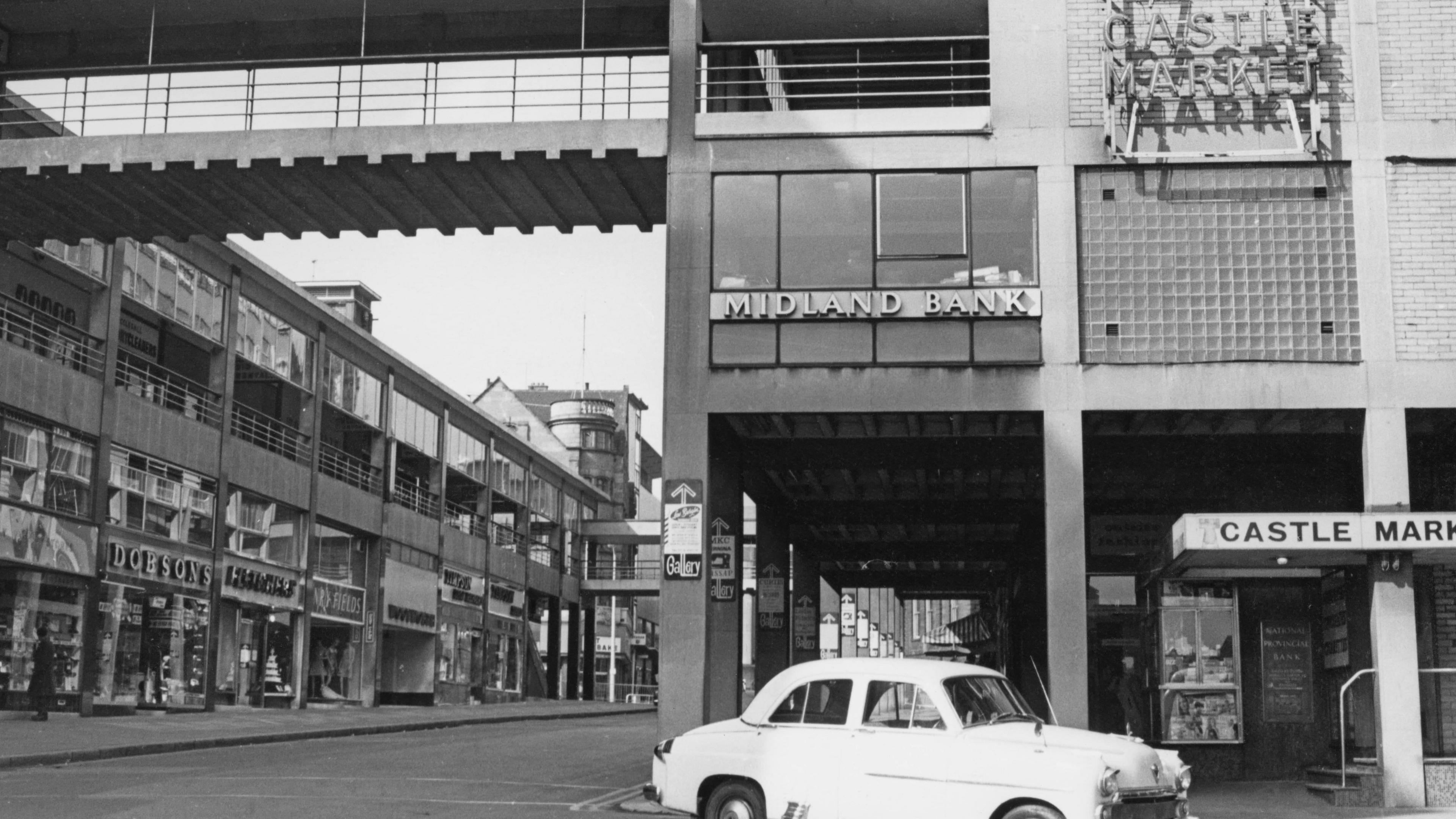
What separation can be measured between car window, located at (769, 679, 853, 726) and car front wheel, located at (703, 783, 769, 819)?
23.8 inches

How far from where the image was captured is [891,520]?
107ft

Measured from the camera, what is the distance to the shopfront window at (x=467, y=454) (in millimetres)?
54781

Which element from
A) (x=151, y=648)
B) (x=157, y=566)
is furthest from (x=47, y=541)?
(x=151, y=648)

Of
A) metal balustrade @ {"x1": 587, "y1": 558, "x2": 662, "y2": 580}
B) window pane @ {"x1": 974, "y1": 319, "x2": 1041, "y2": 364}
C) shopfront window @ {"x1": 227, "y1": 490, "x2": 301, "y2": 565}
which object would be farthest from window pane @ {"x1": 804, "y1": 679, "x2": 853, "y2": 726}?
metal balustrade @ {"x1": 587, "y1": 558, "x2": 662, "y2": 580}

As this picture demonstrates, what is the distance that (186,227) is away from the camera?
24.0m

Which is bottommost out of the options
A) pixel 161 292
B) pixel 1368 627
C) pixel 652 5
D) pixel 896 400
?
pixel 1368 627

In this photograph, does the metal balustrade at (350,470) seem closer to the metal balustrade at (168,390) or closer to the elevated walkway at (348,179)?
the metal balustrade at (168,390)

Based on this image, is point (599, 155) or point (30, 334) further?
point (30, 334)

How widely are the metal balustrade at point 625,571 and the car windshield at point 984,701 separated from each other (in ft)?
195

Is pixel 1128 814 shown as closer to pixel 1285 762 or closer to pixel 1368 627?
pixel 1368 627

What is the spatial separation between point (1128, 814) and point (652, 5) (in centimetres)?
1574

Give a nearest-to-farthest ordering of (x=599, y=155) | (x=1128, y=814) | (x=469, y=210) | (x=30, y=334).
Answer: (x=1128, y=814)
(x=599, y=155)
(x=469, y=210)
(x=30, y=334)

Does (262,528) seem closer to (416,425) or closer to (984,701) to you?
(416,425)

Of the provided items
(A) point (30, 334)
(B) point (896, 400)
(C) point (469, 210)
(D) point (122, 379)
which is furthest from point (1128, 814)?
(D) point (122, 379)
